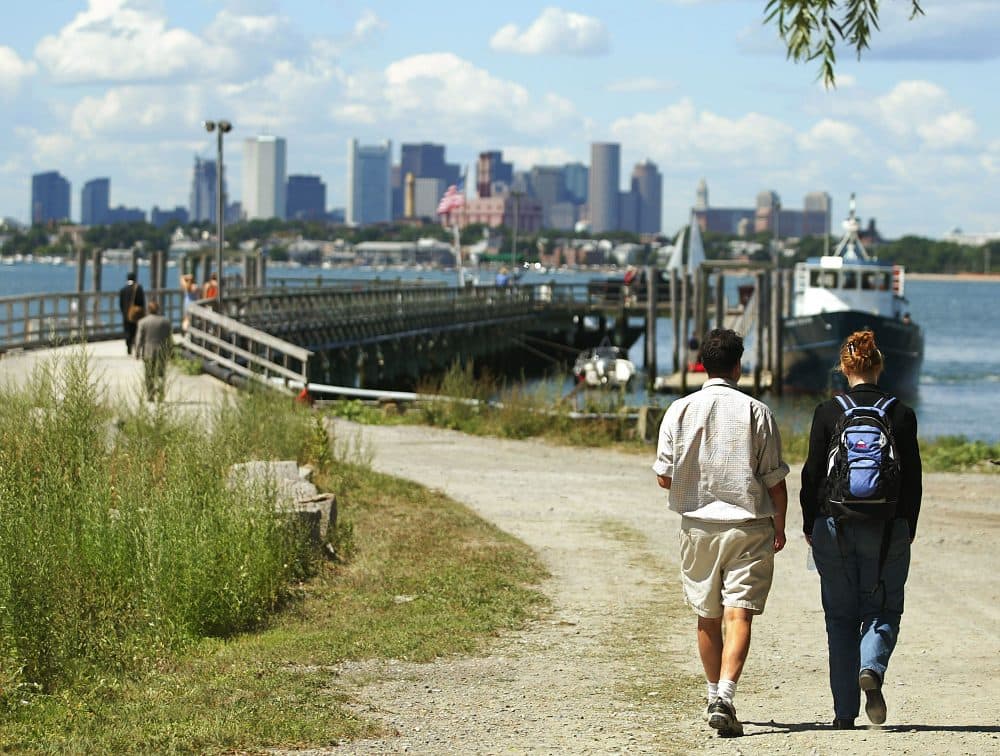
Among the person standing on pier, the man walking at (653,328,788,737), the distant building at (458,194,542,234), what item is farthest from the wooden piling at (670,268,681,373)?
the man walking at (653,328,788,737)

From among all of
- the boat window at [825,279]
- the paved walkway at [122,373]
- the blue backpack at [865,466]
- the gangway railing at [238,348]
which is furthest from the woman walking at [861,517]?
the boat window at [825,279]

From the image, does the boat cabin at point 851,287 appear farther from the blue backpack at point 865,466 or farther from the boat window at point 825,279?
the blue backpack at point 865,466

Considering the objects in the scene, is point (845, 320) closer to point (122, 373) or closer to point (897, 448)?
point (122, 373)

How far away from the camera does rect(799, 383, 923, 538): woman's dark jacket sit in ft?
22.1

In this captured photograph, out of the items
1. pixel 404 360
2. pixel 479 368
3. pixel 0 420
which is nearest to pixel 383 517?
pixel 0 420

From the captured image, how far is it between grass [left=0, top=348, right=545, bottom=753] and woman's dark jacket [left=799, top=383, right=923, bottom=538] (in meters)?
2.27

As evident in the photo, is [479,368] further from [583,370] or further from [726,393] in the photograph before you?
[726,393]

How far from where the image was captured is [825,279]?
179 ft

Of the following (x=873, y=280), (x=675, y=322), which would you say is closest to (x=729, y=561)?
(x=675, y=322)

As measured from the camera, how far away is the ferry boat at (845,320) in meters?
50.1

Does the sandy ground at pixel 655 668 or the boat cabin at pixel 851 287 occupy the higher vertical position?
the boat cabin at pixel 851 287

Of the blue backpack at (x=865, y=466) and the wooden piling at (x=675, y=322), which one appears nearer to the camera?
the blue backpack at (x=865, y=466)

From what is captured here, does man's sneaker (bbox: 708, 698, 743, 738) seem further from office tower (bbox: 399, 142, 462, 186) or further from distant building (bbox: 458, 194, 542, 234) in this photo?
office tower (bbox: 399, 142, 462, 186)

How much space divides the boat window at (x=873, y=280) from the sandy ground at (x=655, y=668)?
130 feet
